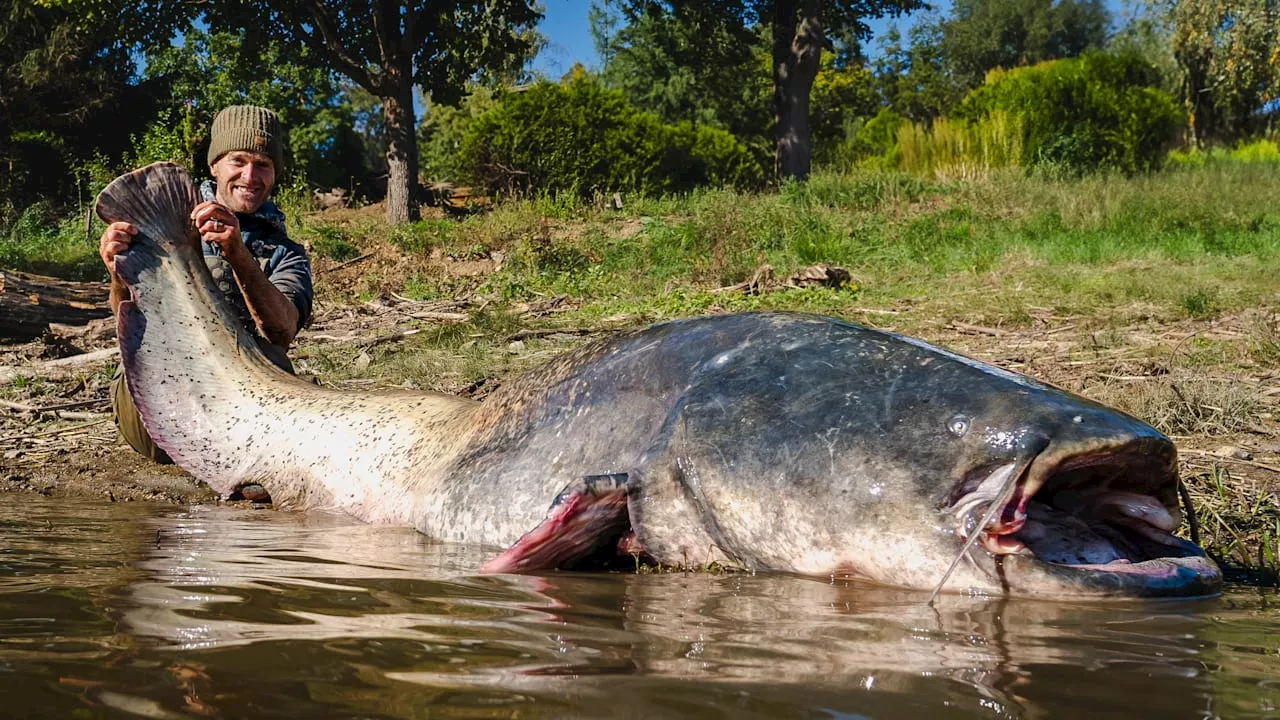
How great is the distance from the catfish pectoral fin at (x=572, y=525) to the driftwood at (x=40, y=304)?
6402 mm

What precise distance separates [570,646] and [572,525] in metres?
0.96

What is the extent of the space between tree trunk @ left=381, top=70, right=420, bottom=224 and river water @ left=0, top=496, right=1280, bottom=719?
49.6 ft

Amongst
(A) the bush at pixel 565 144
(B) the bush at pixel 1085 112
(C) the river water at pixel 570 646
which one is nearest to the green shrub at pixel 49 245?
(A) the bush at pixel 565 144

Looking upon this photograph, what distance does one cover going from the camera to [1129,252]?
10.3m

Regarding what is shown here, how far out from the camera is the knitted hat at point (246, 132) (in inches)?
182

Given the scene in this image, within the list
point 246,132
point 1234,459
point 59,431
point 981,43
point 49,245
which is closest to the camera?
point 1234,459

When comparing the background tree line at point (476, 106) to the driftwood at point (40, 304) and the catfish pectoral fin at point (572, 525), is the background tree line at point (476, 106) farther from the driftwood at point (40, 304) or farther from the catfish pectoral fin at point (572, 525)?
the catfish pectoral fin at point (572, 525)

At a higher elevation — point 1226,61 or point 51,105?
point 1226,61

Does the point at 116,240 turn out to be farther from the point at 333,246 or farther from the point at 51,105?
the point at 51,105

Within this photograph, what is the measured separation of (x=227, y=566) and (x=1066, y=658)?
73.8 inches

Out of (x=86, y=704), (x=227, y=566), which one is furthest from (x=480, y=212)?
(x=86, y=704)

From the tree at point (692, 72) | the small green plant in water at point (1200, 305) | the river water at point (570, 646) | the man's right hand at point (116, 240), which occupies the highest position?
the tree at point (692, 72)

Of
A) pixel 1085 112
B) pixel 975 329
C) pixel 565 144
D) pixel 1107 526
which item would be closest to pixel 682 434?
pixel 1107 526

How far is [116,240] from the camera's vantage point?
4211mm
